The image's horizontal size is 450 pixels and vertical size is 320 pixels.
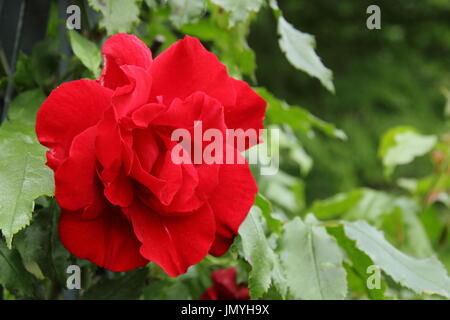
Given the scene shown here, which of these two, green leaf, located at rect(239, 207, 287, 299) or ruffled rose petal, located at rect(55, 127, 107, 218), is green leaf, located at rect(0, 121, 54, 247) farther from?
green leaf, located at rect(239, 207, 287, 299)

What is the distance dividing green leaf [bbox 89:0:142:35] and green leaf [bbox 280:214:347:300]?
24 cm

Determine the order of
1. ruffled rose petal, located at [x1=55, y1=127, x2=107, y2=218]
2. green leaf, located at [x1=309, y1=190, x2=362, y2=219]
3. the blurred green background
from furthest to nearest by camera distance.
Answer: the blurred green background
green leaf, located at [x1=309, y1=190, x2=362, y2=219]
ruffled rose petal, located at [x1=55, y1=127, x2=107, y2=218]

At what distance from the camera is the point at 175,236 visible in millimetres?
428

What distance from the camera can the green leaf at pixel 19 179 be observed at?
402 millimetres

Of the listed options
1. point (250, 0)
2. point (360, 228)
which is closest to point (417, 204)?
point (360, 228)

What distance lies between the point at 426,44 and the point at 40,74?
310cm

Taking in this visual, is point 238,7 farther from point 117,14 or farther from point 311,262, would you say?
point 311,262

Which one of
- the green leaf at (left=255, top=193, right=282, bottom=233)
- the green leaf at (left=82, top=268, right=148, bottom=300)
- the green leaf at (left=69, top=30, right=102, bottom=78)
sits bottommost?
the green leaf at (left=82, top=268, right=148, bottom=300)

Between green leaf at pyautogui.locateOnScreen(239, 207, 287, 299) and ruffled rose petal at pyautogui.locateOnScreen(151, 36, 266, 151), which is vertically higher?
ruffled rose petal at pyautogui.locateOnScreen(151, 36, 266, 151)

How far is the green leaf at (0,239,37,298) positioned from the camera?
0.47 meters

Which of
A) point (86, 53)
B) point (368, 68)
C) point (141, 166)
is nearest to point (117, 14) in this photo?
point (86, 53)

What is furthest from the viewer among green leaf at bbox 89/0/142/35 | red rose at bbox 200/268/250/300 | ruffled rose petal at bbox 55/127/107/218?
red rose at bbox 200/268/250/300

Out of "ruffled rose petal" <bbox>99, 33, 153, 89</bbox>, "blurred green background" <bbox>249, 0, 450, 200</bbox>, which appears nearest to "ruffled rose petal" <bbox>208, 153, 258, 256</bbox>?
"ruffled rose petal" <bbox>99, 33, 153, 89</bbox>

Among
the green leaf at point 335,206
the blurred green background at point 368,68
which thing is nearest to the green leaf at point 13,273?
the green leaf at point 335,206
